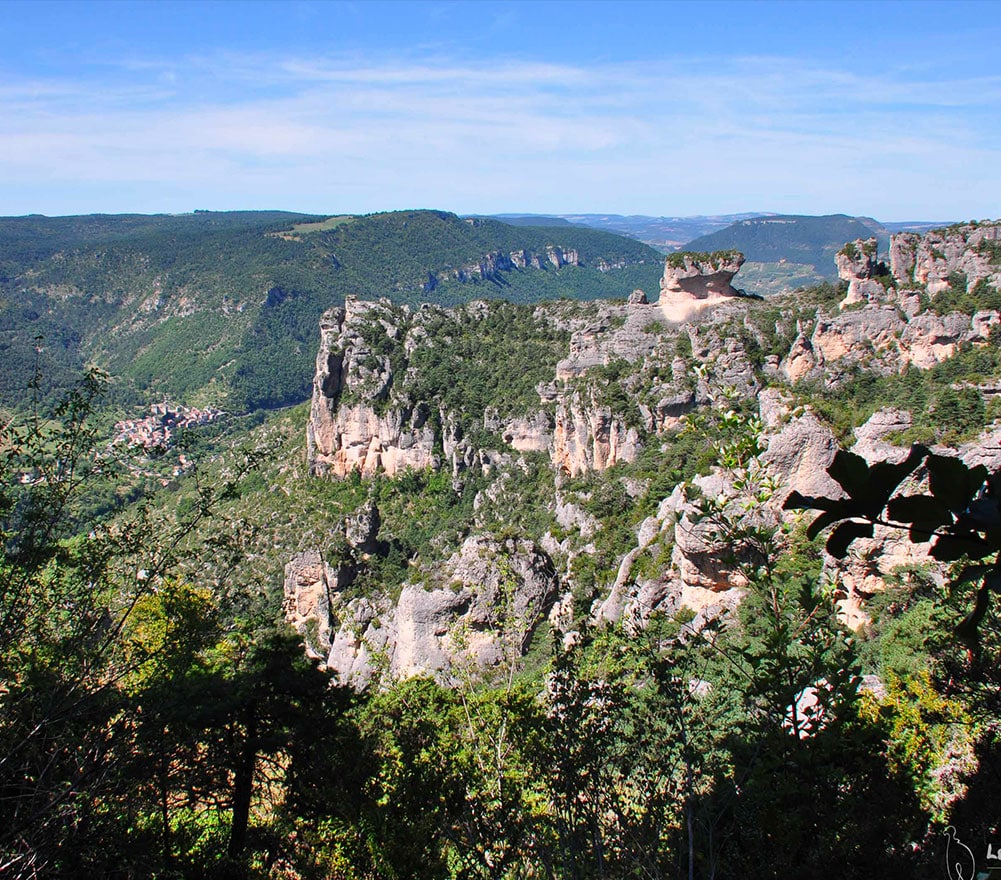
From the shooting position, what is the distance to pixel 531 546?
27219mm

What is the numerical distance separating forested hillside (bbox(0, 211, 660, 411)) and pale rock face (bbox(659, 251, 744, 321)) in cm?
7831

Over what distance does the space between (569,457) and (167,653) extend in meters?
30.9

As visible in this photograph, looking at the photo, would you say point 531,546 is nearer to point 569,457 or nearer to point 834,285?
point 569,457

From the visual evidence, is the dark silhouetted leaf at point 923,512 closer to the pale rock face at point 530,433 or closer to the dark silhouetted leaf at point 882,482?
the dark silhouetted leaf at point 882,482

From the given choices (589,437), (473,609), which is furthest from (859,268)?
(473,609)

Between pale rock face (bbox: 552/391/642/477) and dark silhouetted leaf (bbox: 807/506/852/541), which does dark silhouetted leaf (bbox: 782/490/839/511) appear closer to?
dark silhouetted leaf (bbox: 807/506/852/541)

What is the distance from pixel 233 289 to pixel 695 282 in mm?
122572

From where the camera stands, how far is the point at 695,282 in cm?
4350

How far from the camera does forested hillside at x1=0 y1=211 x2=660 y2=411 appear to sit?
120 m

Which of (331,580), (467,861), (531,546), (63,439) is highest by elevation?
(63,439)

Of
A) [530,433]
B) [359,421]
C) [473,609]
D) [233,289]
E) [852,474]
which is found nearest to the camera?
[852,474]

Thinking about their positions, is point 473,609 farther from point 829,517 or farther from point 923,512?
point 923,512

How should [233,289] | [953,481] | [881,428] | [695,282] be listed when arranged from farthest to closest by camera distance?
[233,289] < [695,282] < [881,428] < [953,481]

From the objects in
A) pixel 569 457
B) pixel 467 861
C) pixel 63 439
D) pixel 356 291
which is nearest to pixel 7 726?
pixel 63 439
